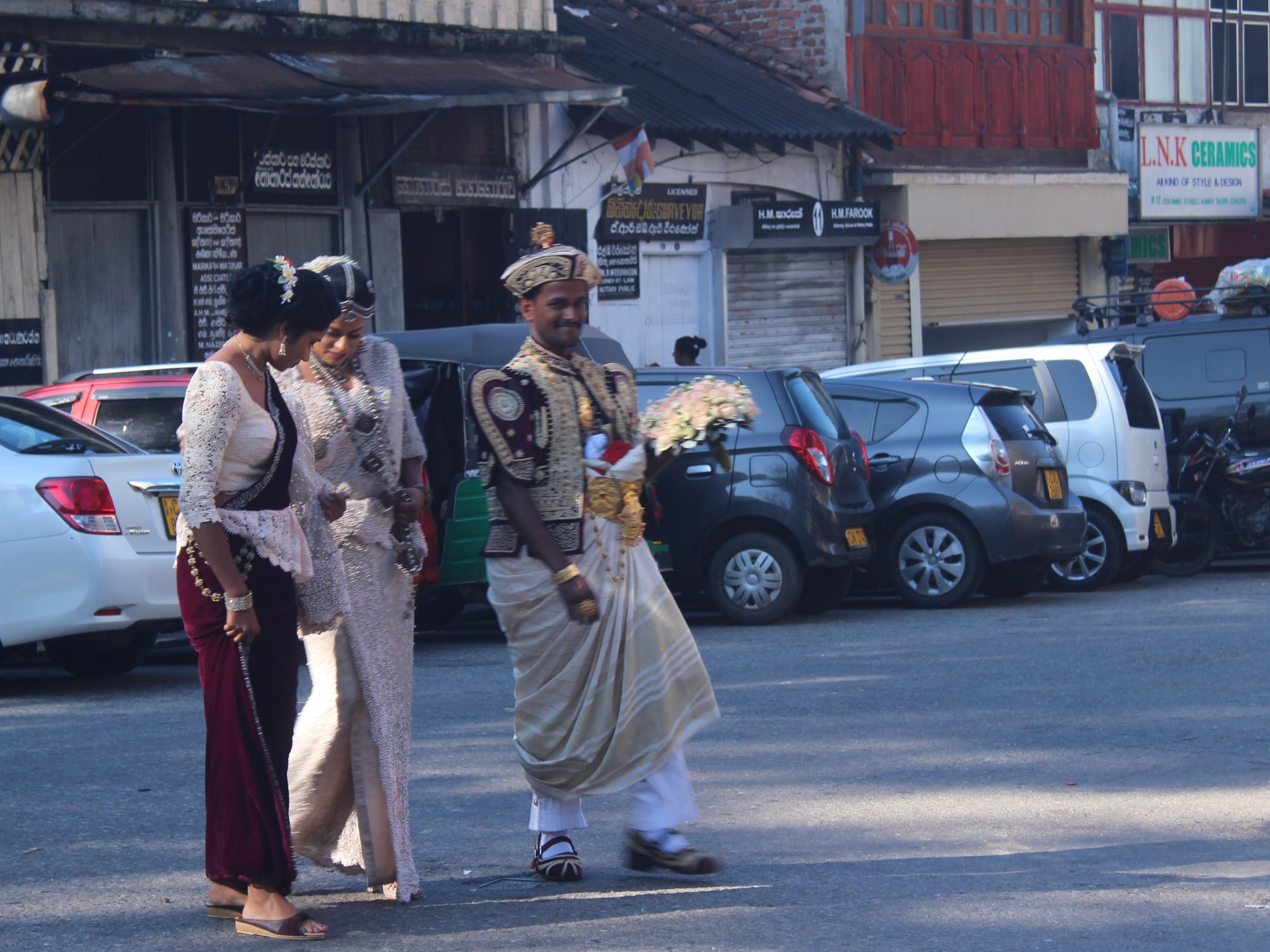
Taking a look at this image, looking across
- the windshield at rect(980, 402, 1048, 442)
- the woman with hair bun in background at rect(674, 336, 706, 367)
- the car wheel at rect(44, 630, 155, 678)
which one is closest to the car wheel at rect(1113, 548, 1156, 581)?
the windshield at rect(980, 402, 1048, 442)

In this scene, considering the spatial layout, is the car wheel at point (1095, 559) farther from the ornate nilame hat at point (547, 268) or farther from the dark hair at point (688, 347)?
the ornate nilame hat at point (547, 268)

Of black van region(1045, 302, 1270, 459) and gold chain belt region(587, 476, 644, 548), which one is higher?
black van region(1045, 302, 1270, 459)

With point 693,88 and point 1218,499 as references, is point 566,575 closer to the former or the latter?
point 1218,499

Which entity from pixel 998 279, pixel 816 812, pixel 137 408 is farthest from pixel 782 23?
pixel 816 812

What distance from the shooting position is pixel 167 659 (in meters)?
10.9

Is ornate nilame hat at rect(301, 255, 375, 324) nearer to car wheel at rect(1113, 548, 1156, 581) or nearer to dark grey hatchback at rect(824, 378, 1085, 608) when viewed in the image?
dark grey hatchback at rect(824, 378, 1085, 608)

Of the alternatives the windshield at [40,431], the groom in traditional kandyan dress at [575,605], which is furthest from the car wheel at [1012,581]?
the groom in traditional kandyan dress at [575,605]

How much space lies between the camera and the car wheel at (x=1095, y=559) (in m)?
13.3

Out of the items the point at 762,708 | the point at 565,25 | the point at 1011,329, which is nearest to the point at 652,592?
the point at 762,708

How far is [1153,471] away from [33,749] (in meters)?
8.91

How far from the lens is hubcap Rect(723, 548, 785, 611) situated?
11.7 metres

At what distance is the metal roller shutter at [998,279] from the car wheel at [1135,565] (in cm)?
1143

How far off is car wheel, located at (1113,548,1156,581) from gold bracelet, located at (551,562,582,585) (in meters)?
9.33

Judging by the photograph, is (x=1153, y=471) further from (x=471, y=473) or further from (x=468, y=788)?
(x=468, y=788)
